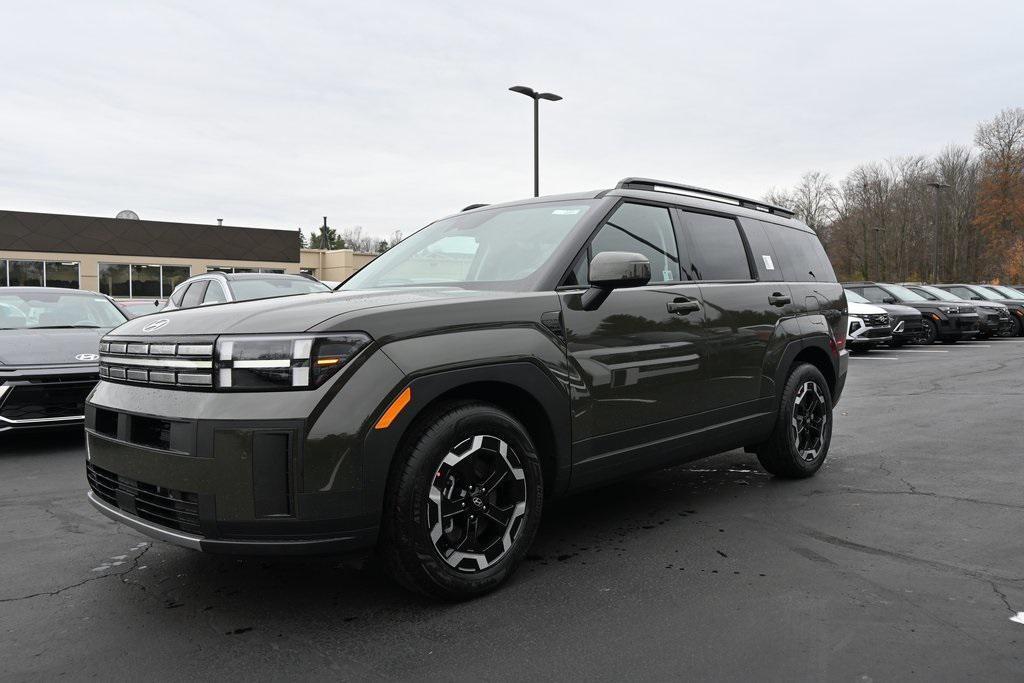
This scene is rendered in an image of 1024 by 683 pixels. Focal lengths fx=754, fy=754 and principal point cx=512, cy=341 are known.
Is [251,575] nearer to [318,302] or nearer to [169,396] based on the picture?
[169,396]

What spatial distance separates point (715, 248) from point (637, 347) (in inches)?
49.2

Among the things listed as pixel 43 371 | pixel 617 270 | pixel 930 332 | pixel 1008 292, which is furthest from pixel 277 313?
pixel 1008 292

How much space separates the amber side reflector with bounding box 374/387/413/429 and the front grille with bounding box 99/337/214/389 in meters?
0.65

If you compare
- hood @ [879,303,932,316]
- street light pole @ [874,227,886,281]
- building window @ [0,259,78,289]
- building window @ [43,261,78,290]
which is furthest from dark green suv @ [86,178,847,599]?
street light pole @ [874,227,886,281]

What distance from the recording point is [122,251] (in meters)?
41.7

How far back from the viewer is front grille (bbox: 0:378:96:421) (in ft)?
20.1

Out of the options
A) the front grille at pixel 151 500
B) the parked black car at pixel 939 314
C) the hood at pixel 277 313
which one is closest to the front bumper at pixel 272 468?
the front grille at pixel 151 500

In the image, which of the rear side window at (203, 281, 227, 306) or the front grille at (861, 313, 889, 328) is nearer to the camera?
the rear side window at (203, 281, 227, 306)

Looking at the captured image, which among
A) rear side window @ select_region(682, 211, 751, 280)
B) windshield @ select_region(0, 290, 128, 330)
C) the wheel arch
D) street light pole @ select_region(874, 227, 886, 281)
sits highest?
street light pole @ select_region(874, 227, 886, 281)

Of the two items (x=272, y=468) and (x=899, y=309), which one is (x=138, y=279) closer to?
(x=899, y=309)

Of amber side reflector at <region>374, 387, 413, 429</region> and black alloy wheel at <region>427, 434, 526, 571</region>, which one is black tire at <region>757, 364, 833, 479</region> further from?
amber side reflector at <region>374, 387, 413, 429</region>

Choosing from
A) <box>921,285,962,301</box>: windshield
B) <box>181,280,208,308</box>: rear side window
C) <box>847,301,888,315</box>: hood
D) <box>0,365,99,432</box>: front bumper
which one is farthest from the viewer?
<box>921,285,962,301</box>: windshield

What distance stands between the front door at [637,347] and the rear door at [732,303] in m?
0.14

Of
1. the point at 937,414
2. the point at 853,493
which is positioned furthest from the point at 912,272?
the point at 853,493
